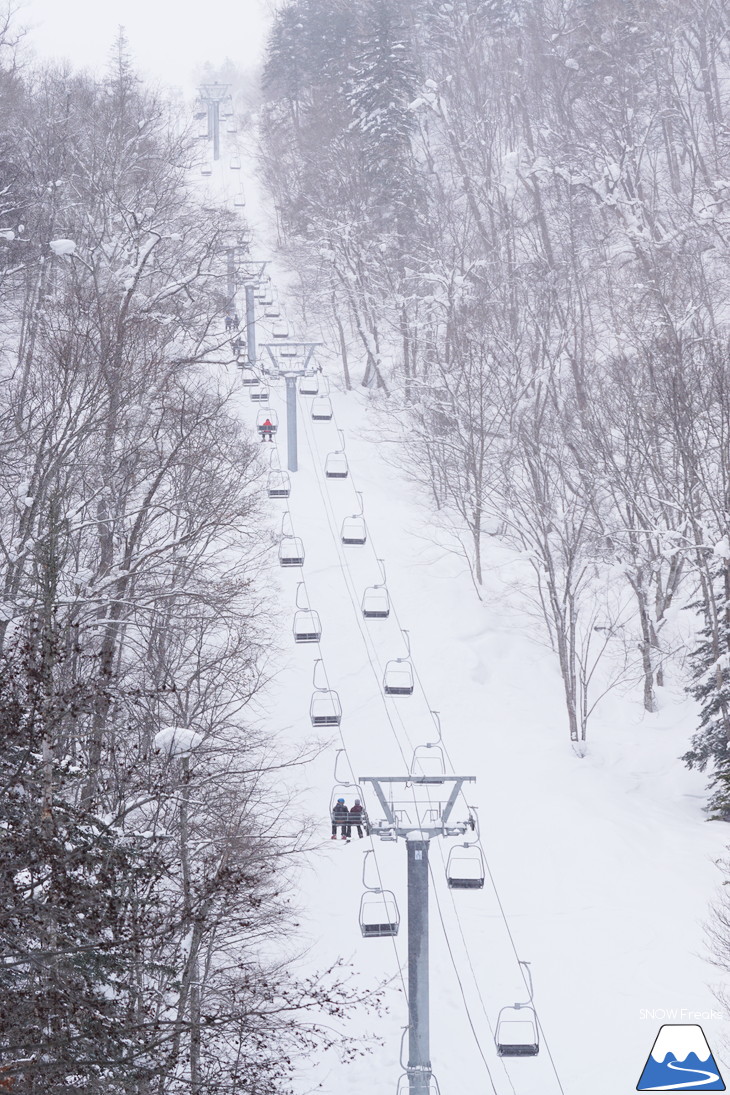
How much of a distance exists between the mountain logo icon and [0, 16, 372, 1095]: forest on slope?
191 inches

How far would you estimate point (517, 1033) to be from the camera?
17672mm

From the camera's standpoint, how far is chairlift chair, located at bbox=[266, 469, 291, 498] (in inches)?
1240

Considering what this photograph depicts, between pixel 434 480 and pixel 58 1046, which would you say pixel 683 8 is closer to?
pixel 434 480

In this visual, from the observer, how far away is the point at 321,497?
122 ft

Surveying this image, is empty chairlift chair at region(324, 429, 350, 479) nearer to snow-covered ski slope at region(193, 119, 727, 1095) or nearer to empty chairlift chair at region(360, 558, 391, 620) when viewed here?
snow-covered ski slope at region(193, 119, 727, 1095)

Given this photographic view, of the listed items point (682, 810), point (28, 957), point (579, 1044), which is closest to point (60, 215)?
point (682, 810)

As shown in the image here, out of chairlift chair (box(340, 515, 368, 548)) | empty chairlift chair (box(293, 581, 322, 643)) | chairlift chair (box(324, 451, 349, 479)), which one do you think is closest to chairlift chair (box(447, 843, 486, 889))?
empty chairlift chair (box(293, 581, 322, 643))

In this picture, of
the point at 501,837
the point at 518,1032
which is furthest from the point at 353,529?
the point at 518,1032

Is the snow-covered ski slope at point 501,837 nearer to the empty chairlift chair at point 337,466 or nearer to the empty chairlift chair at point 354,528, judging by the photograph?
the empty chairlift chair at point 354,528

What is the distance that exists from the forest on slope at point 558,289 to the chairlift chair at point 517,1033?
7283mm

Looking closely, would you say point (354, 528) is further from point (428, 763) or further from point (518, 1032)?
point (518, 1032)

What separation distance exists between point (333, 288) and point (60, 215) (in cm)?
1346
